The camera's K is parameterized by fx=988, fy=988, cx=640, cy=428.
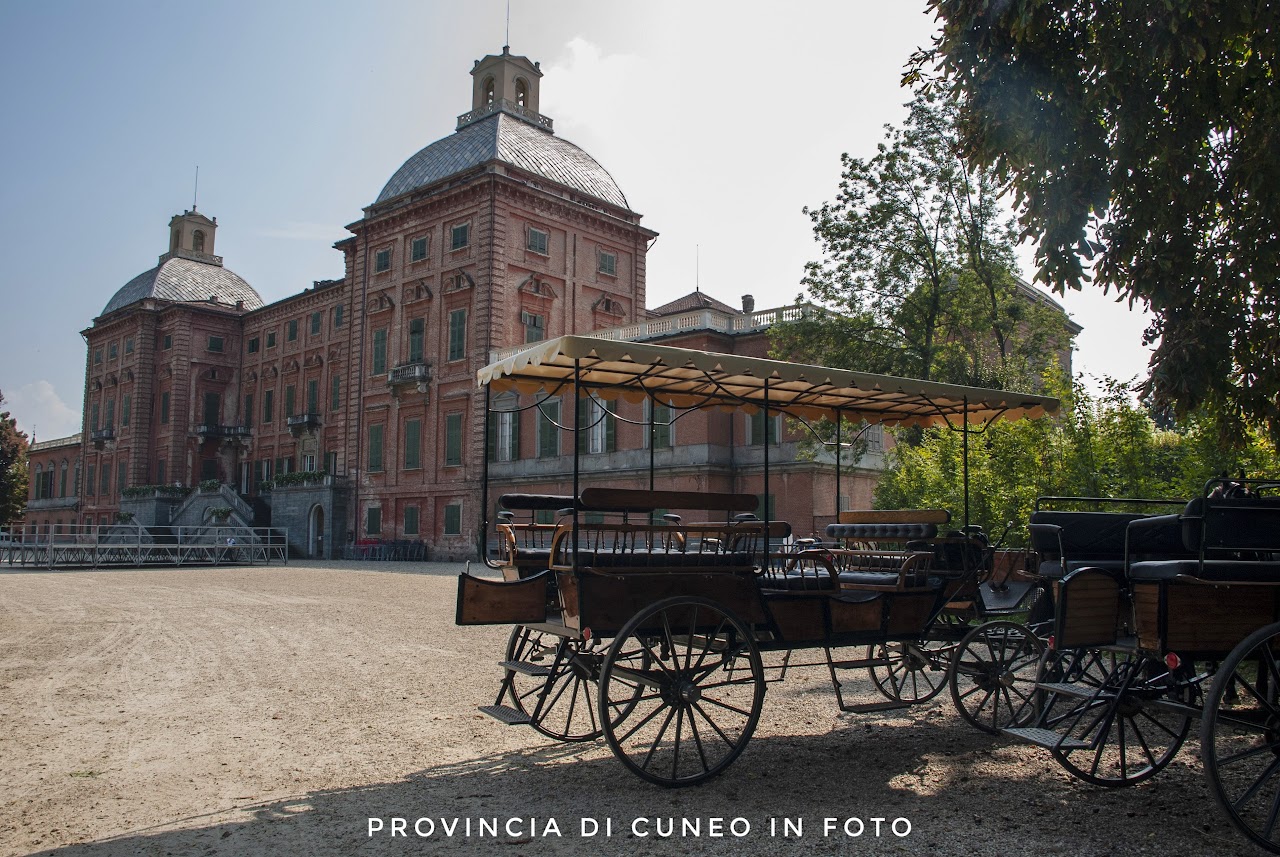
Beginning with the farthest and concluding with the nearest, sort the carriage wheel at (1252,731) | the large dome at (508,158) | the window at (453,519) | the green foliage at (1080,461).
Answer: the large dome at (508,158), the window at (453,519), the green foliage at (1080,461), the carriage wheel at (1252,731)

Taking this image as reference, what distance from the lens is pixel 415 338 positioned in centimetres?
4103

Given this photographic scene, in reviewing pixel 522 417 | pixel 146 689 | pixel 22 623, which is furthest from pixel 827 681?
pixel 522 417

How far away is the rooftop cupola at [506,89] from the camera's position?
4356 centimetres

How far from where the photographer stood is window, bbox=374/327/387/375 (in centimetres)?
4266

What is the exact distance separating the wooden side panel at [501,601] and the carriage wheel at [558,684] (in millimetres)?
216

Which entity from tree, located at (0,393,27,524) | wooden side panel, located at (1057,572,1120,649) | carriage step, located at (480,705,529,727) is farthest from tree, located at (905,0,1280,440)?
tree, located at (0,393,27,524)

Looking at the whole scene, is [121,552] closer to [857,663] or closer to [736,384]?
[736,384]

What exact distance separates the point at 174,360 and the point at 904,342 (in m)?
46.3

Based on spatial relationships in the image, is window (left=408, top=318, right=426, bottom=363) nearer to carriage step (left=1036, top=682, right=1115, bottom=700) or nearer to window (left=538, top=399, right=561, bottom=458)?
window (left=538, top=399, right=561, bottom=458)

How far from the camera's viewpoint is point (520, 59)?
44.5 m

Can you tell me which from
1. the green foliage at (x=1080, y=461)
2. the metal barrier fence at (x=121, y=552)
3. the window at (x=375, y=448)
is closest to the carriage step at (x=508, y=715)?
the green foliage at (x=1080, y=461)

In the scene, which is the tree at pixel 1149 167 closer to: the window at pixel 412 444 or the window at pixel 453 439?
the window at pixel 453 439

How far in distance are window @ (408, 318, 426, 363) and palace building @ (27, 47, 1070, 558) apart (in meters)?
0.07

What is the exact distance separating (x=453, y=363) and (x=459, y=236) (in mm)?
5037
